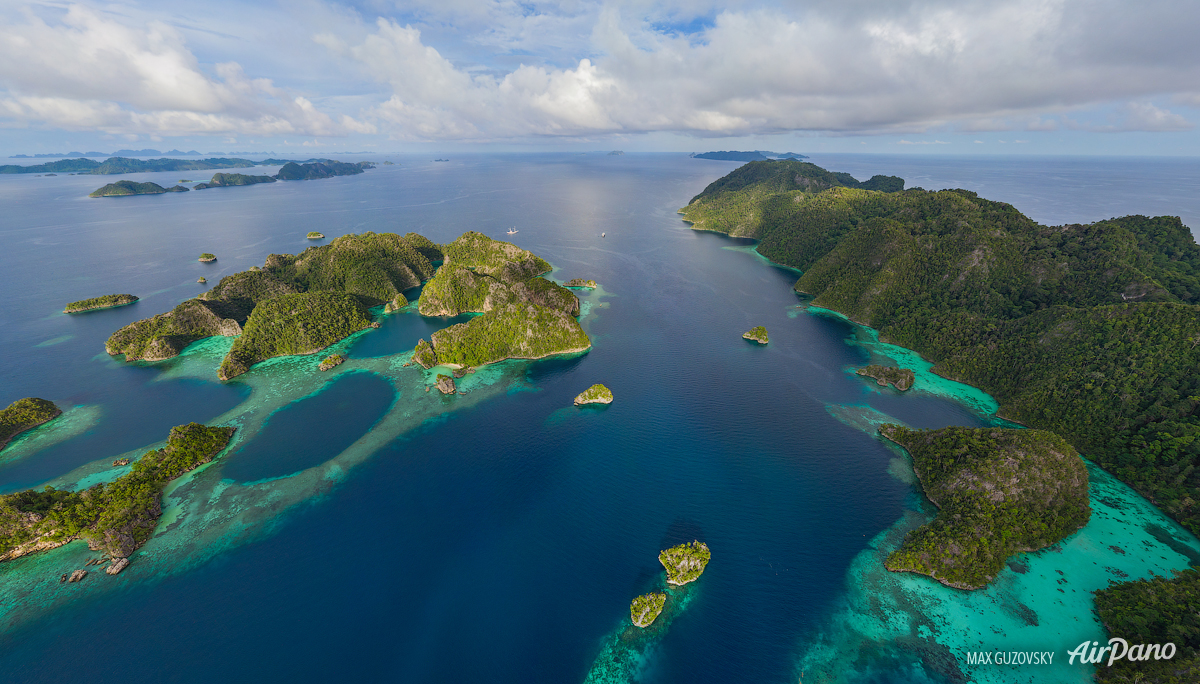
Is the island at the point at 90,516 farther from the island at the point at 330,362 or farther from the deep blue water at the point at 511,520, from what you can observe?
the island at the point at 330,362

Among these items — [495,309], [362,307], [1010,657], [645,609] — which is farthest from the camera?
[362,307]

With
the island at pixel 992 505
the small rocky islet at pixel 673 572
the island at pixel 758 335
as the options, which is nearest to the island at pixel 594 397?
the small rocky islet at pixel 673 572

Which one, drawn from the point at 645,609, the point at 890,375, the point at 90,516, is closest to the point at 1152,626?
the point at 645,609

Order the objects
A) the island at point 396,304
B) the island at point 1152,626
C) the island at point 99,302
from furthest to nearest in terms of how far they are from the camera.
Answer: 1. the island at point 396,304
2. the island at point 99,302
3. the island at point 1152,626

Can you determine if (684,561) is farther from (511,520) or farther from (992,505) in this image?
(992,505)

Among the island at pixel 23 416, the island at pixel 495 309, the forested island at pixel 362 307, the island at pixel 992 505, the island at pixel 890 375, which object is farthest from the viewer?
the forested island at pixel 362 307

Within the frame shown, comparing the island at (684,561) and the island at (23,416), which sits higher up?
the island at (23,416)

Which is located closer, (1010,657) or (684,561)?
(1010,657)
